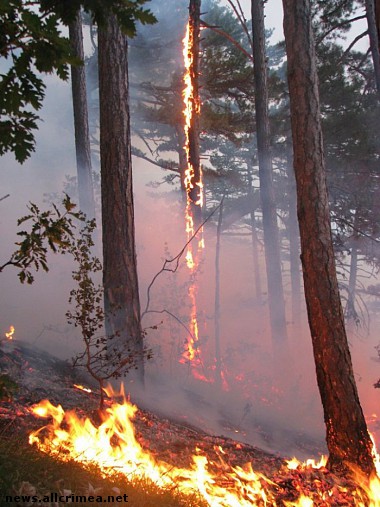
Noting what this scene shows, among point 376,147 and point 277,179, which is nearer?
point 376,147

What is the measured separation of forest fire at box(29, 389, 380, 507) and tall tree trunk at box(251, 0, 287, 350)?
30.2ft

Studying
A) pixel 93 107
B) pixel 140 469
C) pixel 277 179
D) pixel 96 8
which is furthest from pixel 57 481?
pixel 277 179

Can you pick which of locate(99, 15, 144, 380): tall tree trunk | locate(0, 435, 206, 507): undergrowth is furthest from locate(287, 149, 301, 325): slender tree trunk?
locate(0, 435, 206, 507): undergrowth

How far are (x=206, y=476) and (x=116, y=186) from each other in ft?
16.6

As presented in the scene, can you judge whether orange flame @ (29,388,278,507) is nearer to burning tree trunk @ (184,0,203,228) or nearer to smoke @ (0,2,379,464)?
smoke @ (0,2,379,464)

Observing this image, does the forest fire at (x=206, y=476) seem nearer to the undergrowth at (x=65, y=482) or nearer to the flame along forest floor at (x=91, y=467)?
the flame along forest floor at (x=91, y=467)

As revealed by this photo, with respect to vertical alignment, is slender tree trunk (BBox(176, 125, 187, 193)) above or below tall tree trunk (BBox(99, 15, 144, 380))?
above

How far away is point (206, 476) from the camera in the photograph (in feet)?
15.3

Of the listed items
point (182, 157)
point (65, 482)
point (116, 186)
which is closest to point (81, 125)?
point (116, 186)

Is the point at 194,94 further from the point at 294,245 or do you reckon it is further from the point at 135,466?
the point at 294,245

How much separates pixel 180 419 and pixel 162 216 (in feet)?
79.0

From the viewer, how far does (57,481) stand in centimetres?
348

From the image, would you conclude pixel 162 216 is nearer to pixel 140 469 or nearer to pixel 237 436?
pixel 237 436

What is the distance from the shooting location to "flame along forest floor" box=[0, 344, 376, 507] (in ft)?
11.7
